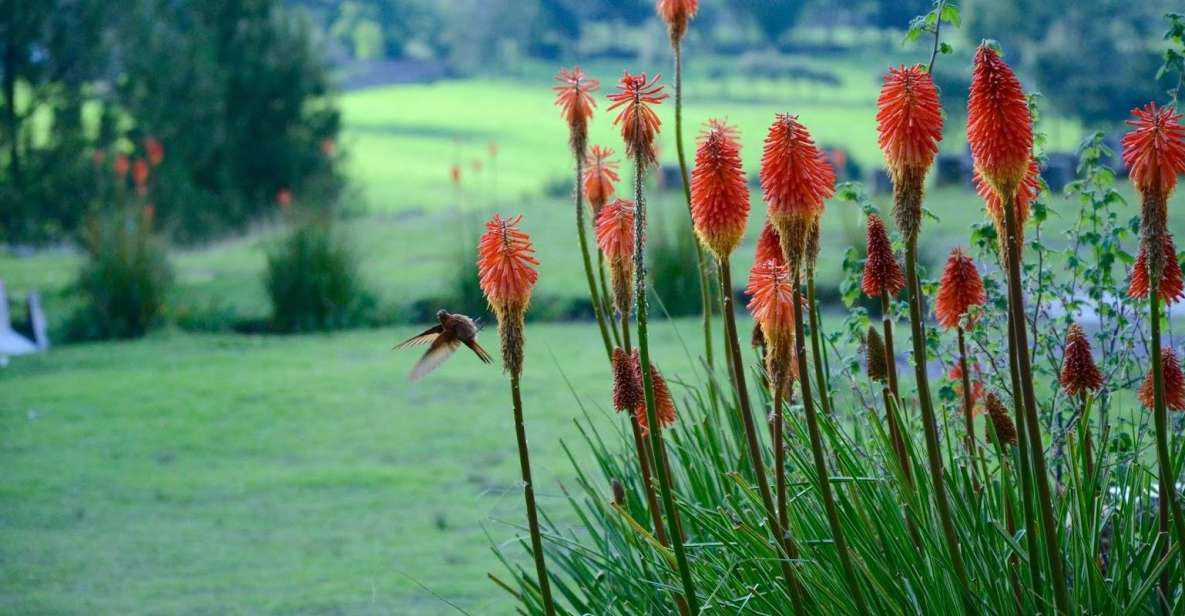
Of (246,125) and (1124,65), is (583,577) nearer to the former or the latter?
(246,125)

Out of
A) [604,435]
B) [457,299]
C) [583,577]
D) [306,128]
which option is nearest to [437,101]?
[306,128]

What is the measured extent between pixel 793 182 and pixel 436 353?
43cm

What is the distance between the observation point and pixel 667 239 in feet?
21.3

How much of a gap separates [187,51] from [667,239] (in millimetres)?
5257

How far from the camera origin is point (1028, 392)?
1169 mm

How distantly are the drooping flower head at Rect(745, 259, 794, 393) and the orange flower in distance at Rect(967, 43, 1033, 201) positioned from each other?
196 millimetres

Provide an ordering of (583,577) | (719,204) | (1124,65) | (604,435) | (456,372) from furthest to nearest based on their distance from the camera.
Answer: (1124,65) → (456,372) → (604,435) → (583,577) → (719,204)

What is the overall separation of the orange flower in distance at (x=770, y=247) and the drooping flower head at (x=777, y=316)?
0.21 metres

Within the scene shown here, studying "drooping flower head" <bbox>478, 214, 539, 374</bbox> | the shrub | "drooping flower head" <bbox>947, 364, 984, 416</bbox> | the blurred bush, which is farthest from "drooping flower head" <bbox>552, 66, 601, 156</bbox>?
the blurred bush

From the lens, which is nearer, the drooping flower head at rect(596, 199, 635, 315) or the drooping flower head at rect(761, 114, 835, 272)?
the drooping flower head at rect(761, 114, 835, 272)

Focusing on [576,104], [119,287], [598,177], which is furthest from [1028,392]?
[119,287]

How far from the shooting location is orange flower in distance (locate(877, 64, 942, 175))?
3.84 feet

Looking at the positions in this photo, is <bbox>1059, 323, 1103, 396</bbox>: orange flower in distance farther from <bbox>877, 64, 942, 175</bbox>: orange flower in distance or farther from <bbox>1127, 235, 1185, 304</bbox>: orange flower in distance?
<bbox>877, 64, 942, 175</bbox>: orange flower in distance

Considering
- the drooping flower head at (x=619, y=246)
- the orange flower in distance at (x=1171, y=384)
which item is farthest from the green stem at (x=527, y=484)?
the orange flower in distance at (x=1171, y=384)
